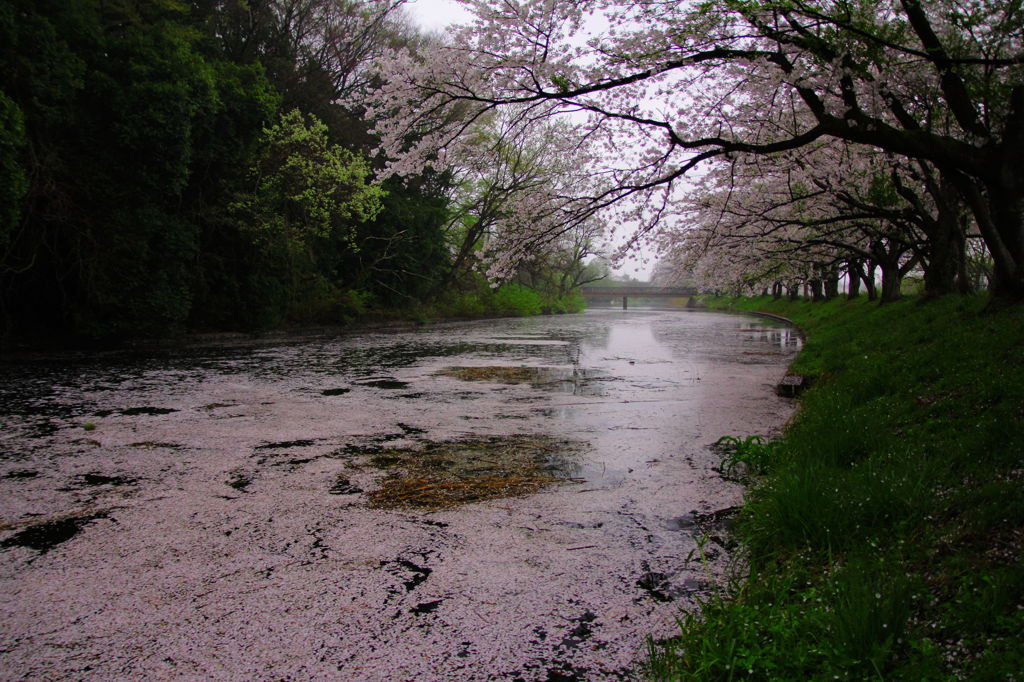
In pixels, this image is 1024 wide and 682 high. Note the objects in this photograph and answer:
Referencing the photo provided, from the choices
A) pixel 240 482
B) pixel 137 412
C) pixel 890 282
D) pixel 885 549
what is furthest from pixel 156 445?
pixel 890 282

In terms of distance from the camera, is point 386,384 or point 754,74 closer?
point 754,74

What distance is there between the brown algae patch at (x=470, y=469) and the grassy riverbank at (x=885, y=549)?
1.67m

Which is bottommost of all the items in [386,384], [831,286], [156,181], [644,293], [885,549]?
[386,384]

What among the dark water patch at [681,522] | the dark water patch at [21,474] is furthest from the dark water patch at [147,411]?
the dark water patch at [681,522]

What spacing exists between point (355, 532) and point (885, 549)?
3.02 meters

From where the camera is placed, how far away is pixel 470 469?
535 centimetres

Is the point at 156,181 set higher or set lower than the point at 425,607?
higher

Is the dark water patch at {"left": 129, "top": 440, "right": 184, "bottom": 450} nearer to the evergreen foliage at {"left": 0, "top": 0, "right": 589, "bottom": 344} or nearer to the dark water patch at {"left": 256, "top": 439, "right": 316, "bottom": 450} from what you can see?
the dark water patch at {"left": 256, "top": 439, "right": 316, "bottom": 450}

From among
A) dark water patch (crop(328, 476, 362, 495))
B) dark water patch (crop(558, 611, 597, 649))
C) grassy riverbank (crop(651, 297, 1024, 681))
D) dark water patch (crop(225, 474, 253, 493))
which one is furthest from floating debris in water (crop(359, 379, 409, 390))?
dark water patch (crop(558, 611, 597, 649))

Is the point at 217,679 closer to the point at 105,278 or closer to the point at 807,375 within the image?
the point at 807,375

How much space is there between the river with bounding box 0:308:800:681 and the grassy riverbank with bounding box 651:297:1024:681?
35 cm

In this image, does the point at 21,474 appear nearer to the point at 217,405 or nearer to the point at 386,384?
the point at 217,405

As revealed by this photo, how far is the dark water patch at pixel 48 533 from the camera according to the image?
12.3 ft

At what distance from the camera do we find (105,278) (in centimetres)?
1512
